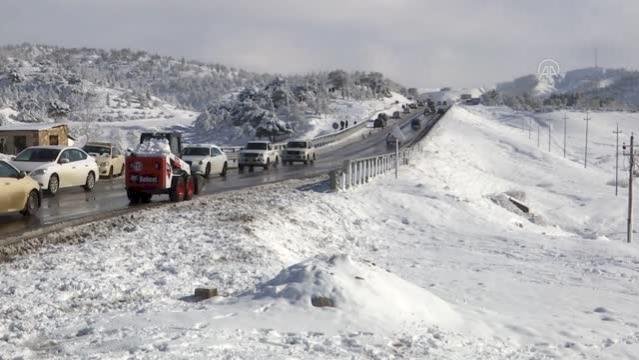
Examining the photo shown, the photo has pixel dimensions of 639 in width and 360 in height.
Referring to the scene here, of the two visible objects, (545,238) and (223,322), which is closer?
(223,322)

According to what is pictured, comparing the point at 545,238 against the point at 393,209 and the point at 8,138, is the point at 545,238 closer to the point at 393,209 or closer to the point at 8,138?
the point at 393,209

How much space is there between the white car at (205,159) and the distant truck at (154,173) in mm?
12487

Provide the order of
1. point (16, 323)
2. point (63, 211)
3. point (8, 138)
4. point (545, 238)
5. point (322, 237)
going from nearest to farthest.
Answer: point (16, 323) < point (63, 211) < point (322, 237) < point (545, 238) < point (8, 138)

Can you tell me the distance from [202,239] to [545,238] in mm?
15336

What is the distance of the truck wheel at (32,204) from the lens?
18.5 m

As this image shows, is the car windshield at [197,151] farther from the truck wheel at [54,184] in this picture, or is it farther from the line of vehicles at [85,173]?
the truck wheel at [54,184]

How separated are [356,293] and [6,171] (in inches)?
397

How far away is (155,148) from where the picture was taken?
74.6ft

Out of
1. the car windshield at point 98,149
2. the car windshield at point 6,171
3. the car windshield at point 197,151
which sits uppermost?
the car windshield at point 6,171

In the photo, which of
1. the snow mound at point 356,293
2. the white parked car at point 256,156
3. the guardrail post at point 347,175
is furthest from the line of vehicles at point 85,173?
the white parked car at point 256,156

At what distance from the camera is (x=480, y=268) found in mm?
21703

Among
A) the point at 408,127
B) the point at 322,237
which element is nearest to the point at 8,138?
the point at 322,237

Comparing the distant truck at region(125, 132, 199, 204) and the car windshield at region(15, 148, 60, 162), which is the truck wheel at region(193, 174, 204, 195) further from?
the car windshield at region(15, 148, 60, 162)

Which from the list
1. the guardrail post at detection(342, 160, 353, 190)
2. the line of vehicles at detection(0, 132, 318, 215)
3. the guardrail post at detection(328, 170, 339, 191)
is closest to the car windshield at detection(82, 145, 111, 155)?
the line of vehicles at detection(0, 132, 318, 215)
